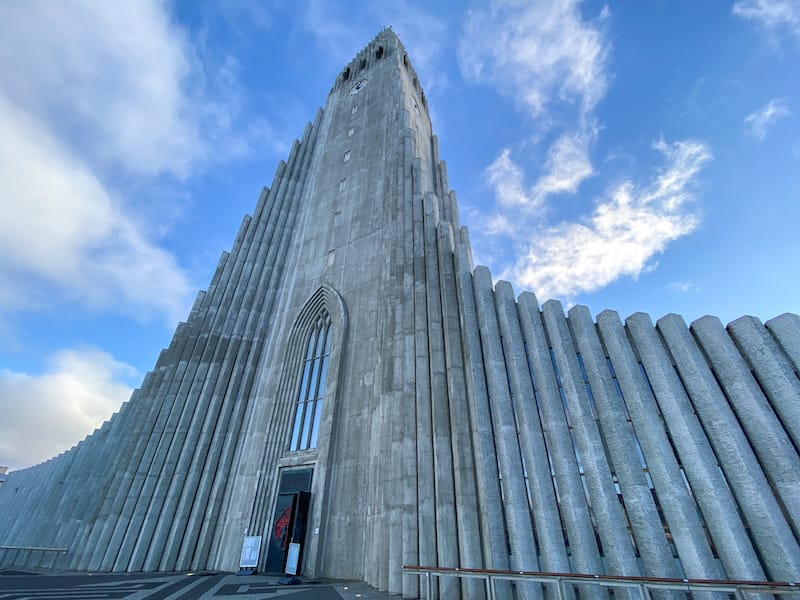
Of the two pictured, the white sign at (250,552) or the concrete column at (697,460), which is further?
the white sign at (250,552)

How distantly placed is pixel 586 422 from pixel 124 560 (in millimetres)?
20050

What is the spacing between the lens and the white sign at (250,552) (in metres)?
15.5

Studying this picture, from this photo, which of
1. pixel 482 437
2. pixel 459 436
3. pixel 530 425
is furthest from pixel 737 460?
pixel 459 436

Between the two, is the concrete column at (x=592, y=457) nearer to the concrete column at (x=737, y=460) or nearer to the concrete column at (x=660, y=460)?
the concrete column at (x=660, y=460)

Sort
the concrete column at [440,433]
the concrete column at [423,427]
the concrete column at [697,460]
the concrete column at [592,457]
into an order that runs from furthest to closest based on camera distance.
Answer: the concrete column at [423,427], the concrete column at [440,433], the concrete column at [592,457], the concrete column at [697,460]

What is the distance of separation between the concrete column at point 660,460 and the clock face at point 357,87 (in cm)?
3100

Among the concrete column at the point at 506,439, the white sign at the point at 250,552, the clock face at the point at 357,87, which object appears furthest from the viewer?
the clock face at the point at 357,87

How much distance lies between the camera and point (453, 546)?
461 inches

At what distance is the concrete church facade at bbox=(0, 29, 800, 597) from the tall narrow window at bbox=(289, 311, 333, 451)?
0.11 meters

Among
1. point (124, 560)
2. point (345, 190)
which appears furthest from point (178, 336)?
point (345, 190)

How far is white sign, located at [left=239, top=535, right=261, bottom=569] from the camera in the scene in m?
15.5

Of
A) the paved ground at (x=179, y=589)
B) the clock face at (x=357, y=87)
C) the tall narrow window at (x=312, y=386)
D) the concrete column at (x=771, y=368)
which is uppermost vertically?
the clock face at (x=357, y=87)

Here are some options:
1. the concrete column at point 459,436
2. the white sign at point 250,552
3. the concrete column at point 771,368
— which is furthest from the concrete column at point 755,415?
the white sign at point 250,552

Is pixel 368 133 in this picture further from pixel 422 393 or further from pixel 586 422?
pixel 586 422
